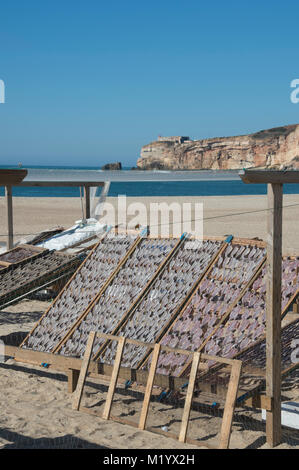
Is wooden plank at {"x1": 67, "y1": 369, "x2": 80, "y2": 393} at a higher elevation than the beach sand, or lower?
higher

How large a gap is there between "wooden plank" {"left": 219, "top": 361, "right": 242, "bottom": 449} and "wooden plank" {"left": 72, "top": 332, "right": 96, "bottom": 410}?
4.45 feet

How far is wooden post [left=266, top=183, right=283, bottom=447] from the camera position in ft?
13.6

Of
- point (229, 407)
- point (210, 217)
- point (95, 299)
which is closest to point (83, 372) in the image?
point (95, 299)

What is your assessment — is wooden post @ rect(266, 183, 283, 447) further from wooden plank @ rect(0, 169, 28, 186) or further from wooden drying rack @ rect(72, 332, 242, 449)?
wooden plank @ rect(0, 169, 28, 186)

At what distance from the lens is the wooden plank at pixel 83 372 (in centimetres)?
491

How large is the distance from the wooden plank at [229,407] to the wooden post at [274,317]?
234 mm

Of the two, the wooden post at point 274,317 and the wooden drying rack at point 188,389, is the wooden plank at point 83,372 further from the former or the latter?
the wooden post at point 274,317

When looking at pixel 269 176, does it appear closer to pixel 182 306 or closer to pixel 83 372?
pixel 182 306

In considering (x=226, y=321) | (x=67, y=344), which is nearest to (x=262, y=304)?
(x=226, y=321)

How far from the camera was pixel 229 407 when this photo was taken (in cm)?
412

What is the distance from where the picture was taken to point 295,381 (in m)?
5.60

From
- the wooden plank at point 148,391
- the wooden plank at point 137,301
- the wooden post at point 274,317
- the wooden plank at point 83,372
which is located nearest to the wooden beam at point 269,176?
the wooden post at point 274,317

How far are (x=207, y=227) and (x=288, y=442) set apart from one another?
16.1 meters

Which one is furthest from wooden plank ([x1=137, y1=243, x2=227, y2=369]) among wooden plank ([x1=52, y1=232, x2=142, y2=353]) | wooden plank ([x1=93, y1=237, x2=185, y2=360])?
wooden plank ([x1=52, y1=232, x2=142, y2=353])
